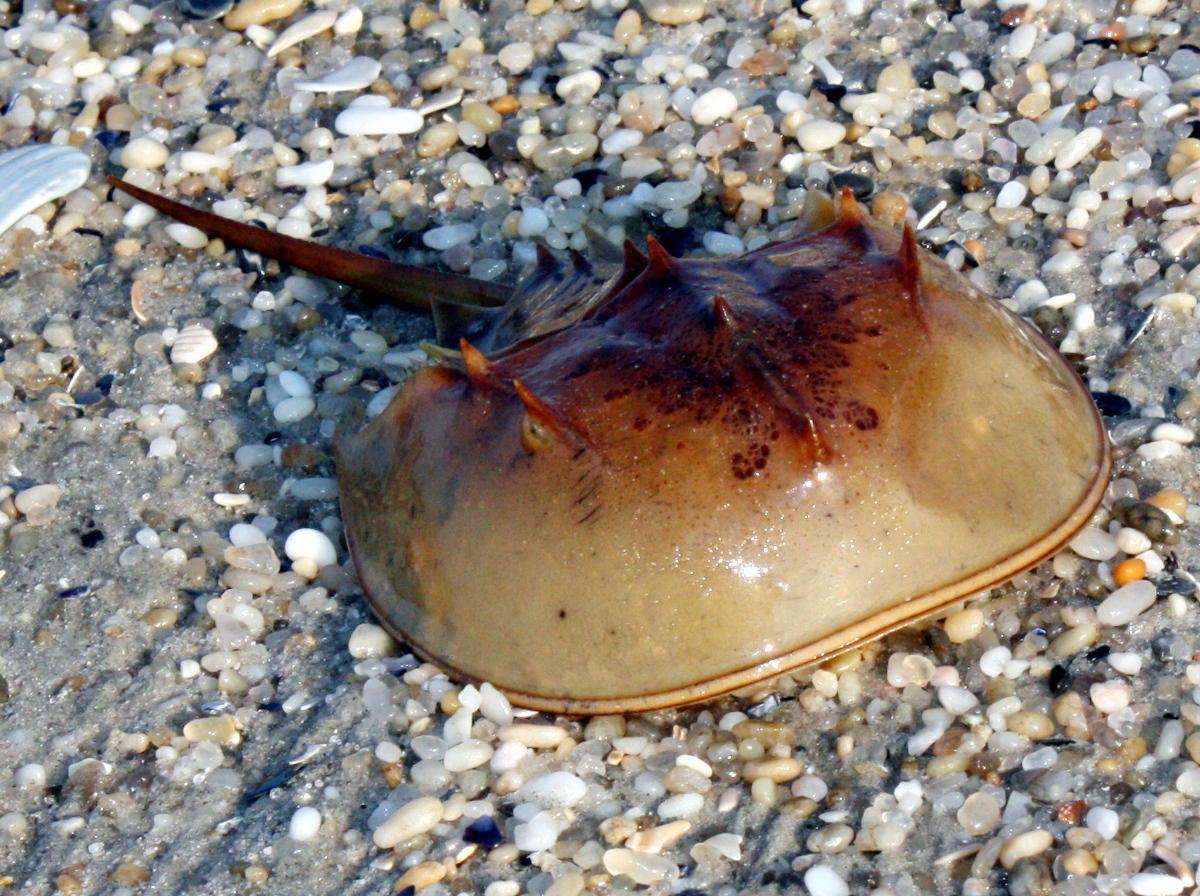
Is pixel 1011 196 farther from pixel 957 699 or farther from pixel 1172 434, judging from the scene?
pixel 957 699

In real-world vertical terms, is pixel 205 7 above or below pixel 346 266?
above

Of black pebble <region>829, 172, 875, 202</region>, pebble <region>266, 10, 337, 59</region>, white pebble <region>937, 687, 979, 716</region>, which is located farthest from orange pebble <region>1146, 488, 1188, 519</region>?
pebble <region>266, 10, 337, 59</region>

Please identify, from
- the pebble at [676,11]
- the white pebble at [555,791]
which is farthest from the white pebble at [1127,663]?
the pebble at [676,11]

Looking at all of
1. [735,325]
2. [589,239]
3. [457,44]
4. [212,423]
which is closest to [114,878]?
[212,423]

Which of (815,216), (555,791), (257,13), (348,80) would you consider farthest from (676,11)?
(555,791)

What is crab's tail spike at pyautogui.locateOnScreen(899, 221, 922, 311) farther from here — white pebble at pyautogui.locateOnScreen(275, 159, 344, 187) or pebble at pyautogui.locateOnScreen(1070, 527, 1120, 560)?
white pebble at pyautogui.locateOnScreen(275, 159, 344, 187)

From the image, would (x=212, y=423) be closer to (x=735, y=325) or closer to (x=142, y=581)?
(x=142, y=581)
